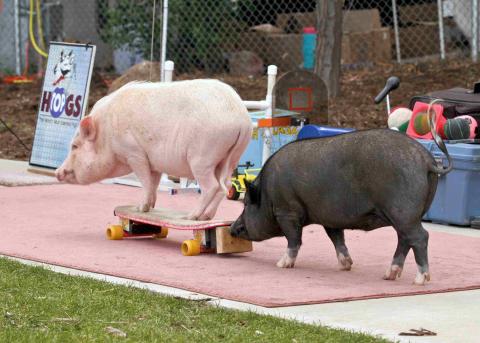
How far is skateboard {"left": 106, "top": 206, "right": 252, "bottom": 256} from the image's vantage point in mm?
8062

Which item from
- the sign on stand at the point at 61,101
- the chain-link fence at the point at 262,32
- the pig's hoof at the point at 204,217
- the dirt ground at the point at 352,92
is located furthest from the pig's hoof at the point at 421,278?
the chain-link fence at the point at 262,32

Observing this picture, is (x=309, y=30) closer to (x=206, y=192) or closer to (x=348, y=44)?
(x=348, y=44)

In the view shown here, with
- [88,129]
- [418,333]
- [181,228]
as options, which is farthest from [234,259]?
[418,333]

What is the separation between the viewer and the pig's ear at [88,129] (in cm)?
877

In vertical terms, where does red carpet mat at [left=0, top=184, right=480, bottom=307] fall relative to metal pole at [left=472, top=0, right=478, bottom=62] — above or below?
below

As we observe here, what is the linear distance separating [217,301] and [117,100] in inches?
104

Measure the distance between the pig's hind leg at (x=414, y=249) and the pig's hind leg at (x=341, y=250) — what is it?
0.37 m

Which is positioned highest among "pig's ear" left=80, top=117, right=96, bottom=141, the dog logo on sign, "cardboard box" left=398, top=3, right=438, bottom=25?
"cardboard box" left=398, top=3, right=438, bottom=25

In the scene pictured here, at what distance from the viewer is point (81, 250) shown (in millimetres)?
8242

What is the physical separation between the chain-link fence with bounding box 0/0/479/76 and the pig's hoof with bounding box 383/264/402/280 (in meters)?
9.77

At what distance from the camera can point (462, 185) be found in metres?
9.66

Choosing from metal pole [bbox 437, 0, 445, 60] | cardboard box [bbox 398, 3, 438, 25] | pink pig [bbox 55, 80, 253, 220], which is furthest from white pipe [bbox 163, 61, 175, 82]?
cardboard box [bbox 398, 3, 438, 25]

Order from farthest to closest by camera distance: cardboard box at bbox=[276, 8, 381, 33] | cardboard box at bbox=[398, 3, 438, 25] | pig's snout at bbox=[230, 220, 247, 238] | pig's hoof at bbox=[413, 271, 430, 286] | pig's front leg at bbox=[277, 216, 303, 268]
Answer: cardboard box at bbox=[398, 3, 438, 25] → cardboard box at bbox=[276, 8, 381, 33] → pig's snout at bbox=[230, 220, 247, 238] → pig's front leg at bbox=[277, 216, 303, 268] → pig's hoof at bbox=[413, 271, 430, 286]

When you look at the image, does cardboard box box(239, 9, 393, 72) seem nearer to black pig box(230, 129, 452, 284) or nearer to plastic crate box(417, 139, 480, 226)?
plastic crate box(417, 139, 480, 226)
